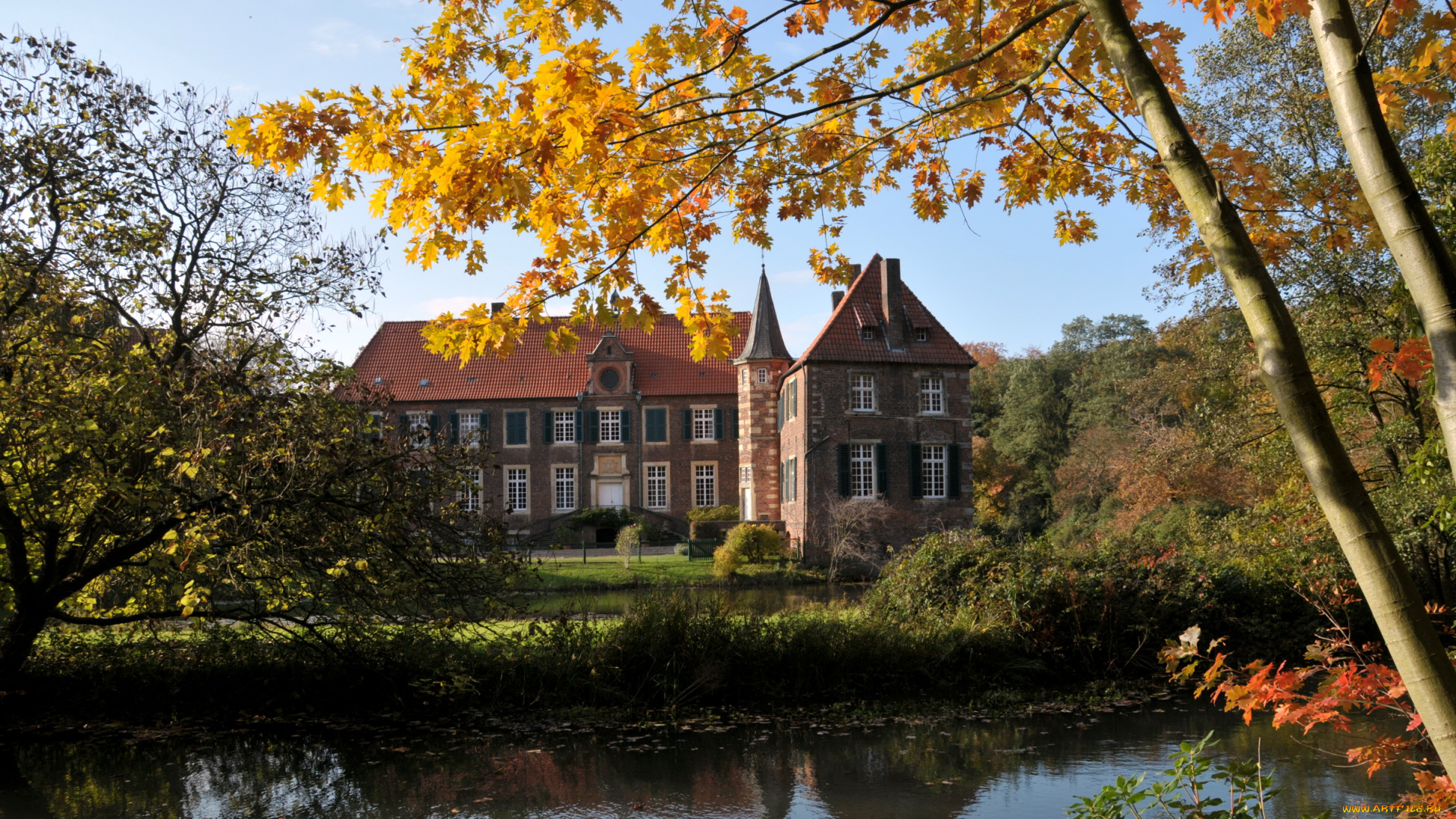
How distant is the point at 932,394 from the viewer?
105 ft

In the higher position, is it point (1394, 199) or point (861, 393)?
point (861, 393)

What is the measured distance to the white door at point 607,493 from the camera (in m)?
39.9

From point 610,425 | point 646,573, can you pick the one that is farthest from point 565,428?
point 646,573

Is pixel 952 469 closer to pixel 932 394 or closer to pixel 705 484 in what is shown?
pixel 932 394

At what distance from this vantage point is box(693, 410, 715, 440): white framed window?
4019 cm

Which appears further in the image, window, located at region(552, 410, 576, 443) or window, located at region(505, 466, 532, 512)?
window, located at region(552, 410, 576, 443)

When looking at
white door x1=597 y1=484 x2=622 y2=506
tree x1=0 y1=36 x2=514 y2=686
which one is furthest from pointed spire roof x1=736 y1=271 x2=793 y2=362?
tree x1=0 y1=36 x2=514 y2=686

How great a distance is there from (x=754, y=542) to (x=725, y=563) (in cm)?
223

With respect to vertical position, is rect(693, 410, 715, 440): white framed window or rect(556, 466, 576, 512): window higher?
rect(693, 410, 715, 440): white framed window

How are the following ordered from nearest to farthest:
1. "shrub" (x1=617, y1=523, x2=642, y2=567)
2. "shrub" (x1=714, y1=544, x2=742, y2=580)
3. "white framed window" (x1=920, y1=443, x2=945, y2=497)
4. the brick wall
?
"shrub" (x1=714, y1=544, x2=742, y2=580) < "shrub" (x1=617, y1=523, x2=642, y2=567) < the brick wall < "white framed window" (x1=920, y1=443, x2=945, y2=497)

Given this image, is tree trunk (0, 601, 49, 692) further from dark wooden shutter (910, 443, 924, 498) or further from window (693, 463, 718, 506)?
window (693, 463, 718, 506)

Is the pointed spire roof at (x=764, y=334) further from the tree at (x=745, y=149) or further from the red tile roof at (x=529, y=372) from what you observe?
the tree at (x=745, y=149)

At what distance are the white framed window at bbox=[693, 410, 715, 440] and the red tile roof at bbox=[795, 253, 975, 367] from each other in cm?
826

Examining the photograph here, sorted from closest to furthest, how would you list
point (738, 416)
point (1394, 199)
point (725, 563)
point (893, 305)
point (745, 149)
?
point (1394, 199), point (745, 149), point (725, 563), point (893, 305), point (738, 416)
